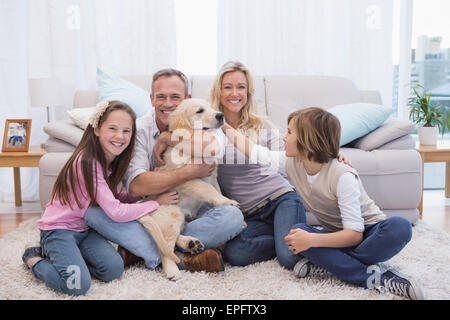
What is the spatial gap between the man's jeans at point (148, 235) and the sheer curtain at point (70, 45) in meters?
1.96

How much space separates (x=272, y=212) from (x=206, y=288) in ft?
1.76

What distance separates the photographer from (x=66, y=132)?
2.38 m

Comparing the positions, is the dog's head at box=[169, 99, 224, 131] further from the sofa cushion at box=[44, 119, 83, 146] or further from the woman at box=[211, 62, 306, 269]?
the sofa cushion at box=[44, 119, 83, 146]

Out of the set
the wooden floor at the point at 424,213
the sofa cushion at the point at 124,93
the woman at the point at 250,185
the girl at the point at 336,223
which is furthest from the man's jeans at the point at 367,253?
the sofa cushion at the point at 124,93

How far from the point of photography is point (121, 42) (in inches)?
131

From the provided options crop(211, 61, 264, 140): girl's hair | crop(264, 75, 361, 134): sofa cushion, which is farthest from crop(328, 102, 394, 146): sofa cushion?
crop(211, 61, 264, 140): girl's hair

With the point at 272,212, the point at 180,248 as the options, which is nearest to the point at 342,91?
the point at 272,212

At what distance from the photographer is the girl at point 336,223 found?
1.52 metres

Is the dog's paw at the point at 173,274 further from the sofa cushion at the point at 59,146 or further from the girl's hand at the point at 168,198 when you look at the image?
the sofa cushion at the point at 59,146

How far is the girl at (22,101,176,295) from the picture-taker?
1508 millimetres

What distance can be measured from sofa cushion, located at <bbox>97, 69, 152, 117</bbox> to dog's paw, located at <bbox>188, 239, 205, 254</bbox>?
4.01ft

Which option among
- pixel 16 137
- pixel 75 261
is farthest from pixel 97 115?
pixel 16 137

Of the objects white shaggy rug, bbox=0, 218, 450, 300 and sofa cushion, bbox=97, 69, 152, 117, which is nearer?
white shaggy rug, bbox=0, 218, 450, 300

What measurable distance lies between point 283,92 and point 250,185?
4.12 feet
